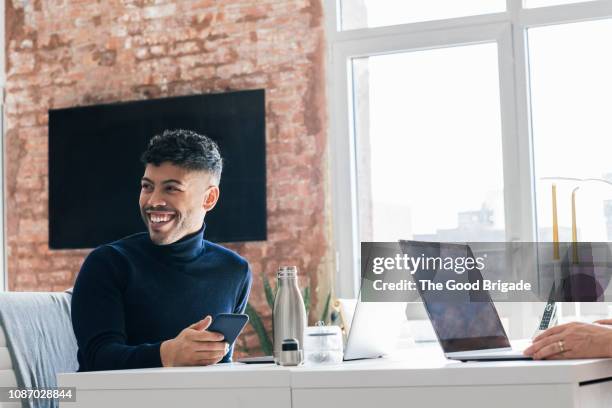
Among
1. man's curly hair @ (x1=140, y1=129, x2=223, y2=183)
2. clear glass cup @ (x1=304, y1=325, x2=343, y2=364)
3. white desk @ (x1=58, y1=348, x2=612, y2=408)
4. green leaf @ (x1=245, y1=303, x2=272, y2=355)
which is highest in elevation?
man's curly hair @ (x1=140, y1=129, x2=223, y2=183)

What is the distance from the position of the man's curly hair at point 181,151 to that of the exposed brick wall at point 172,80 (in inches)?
112

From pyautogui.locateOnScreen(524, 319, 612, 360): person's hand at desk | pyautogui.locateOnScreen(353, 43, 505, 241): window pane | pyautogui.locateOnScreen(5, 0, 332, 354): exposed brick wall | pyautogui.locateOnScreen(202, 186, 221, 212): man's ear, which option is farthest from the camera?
pyautogui.locateOnScreen(5, 0, 332, 354): exposed brick wall

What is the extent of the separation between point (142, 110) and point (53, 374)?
2.44 meters

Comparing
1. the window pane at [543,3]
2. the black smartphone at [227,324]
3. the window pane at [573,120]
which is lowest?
the black smartphone at [227,324]

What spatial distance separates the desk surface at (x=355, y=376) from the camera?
1684 mm

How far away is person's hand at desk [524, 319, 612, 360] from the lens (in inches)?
72.5

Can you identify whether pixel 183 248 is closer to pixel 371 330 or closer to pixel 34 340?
pixel 371 330

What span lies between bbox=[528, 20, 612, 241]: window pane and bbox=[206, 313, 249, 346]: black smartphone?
10.9 ft

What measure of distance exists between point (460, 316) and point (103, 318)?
89 cm

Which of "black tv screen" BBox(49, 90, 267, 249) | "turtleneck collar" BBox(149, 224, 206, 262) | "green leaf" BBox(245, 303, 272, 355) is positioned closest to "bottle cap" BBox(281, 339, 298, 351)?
"turtleneck collar" BBox(149, 224, 206, 262)

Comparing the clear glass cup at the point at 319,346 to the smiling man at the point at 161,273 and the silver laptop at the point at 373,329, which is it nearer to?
the silver laptop at the point at 373,329

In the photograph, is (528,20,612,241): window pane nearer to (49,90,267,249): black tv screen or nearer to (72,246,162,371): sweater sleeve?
(49,90,267,249): black tv screen

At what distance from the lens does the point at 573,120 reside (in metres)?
5.08

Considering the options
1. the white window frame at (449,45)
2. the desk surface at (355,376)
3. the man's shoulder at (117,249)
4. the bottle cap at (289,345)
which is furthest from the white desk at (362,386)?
the white window frame at (449,45)
